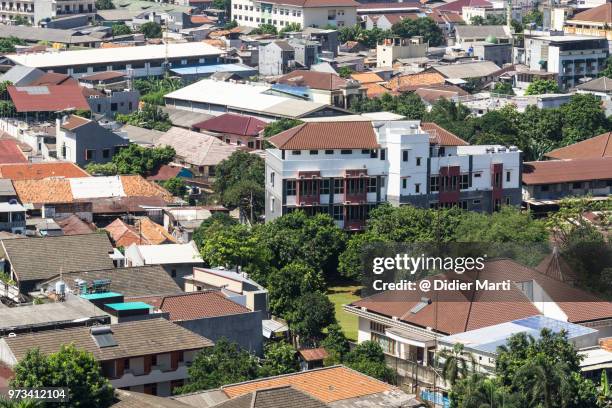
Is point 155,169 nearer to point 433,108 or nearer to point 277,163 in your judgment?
point 277,163

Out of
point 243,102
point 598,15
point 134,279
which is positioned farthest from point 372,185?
point 598,15

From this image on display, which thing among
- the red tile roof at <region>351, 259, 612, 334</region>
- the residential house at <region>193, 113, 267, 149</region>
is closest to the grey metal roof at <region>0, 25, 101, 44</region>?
the residential house at <region>193, 113, 267, 149</region>

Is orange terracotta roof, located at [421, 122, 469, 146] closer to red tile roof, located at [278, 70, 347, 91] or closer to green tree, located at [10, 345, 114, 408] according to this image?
red tile roof, located at [278, 70, 347, 91]

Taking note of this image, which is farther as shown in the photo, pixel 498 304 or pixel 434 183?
pixel 434 183

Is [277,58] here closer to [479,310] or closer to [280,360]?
[479,310]

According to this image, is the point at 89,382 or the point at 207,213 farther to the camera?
the point at 207,213

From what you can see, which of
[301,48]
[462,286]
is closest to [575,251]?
[462,286]
